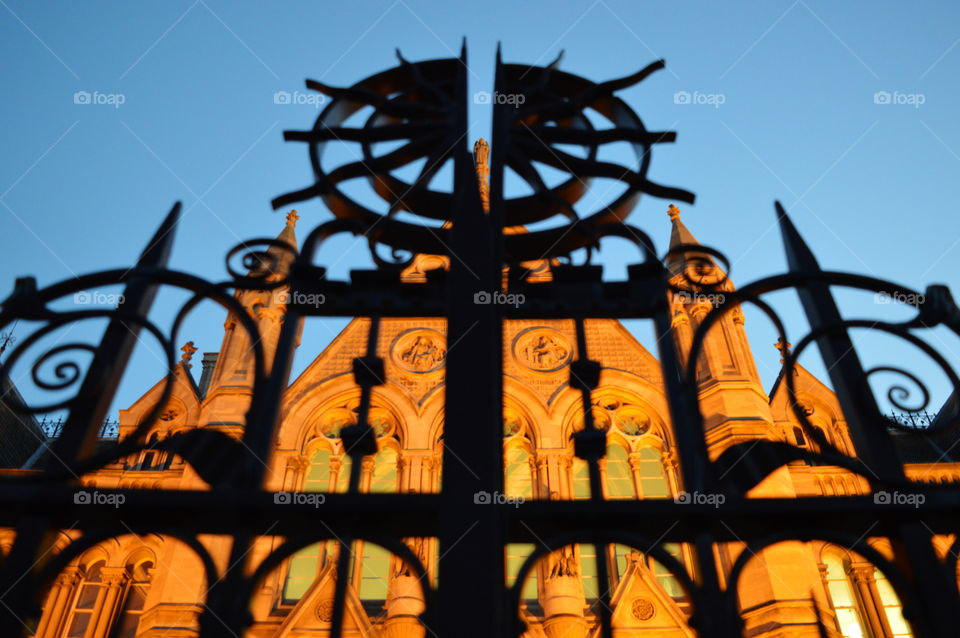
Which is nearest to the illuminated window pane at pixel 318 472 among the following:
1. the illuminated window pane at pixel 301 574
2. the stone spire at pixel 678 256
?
the illuminated window pane at pixel 301 574

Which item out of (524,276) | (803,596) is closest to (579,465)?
(803,596)

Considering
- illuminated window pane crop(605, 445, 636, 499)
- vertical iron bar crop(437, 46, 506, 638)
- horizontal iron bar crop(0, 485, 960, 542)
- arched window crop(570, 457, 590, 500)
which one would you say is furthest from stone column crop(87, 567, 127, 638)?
vertical iron bar crop(437, 46, 506, 638)

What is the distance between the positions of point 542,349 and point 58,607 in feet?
29.4

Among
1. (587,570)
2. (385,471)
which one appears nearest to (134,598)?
(385,471)

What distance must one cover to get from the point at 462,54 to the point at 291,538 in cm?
218

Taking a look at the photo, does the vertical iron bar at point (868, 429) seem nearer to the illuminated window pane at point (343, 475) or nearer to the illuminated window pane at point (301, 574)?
the illuminated window pane at point (301, 574)

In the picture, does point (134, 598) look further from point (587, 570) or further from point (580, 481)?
point (580, 481)

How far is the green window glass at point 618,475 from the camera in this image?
11.3 metres

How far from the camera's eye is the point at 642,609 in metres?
9.41

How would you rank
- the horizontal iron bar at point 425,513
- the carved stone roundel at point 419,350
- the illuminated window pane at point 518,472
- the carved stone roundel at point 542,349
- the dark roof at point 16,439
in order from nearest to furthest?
1. the horizontal iron bar at point 425,513
2. the illuminated window pane at point 518,472
3. the carved stone roundel at point 419,350
4. the carved stone roundel at point 542,349
5. the dark roof at point 16,439

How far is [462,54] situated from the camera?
3018 millimetres

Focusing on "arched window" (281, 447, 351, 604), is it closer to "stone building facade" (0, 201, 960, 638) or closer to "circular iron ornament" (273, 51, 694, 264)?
"stone building facade" (0, 201, 960, 638)

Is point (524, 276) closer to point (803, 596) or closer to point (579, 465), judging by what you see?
point (803, 596)

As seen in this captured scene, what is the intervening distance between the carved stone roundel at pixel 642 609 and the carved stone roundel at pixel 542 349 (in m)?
4.69
